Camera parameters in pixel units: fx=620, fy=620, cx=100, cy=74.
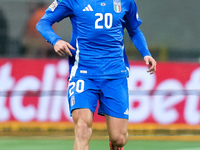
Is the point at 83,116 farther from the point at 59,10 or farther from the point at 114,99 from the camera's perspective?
the point at 59,10

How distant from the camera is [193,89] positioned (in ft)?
33.6

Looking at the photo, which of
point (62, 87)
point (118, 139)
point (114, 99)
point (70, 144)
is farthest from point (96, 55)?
point (62, 87)

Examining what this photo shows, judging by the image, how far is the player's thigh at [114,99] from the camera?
604cm

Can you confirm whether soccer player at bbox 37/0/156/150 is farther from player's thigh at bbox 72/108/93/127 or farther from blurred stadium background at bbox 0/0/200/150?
blurred stadium background at bbox 0/0/200/150

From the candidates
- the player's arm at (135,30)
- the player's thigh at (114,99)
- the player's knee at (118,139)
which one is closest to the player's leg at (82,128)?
the player's thigh at (114,99)

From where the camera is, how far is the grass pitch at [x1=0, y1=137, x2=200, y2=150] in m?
8.69

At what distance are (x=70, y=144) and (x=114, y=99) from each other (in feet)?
10.5

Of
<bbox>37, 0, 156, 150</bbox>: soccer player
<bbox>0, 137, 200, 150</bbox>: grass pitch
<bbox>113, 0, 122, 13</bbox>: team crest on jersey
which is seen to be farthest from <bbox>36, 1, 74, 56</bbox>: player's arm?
<bbox>0, 137, 200, 150</bbox>: grass pitch

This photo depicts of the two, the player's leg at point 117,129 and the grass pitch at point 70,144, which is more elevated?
the player's leg at point 117,129

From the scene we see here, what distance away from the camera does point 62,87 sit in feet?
33.6

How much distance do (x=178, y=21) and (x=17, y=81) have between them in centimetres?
301

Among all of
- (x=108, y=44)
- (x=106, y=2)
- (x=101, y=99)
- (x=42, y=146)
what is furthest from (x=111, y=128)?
(x=42, y=146)

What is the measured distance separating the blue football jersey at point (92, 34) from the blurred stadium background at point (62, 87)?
3799 mm

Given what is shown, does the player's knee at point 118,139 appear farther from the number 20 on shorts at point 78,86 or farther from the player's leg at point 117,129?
the number 20 on shorts at point 78,86
